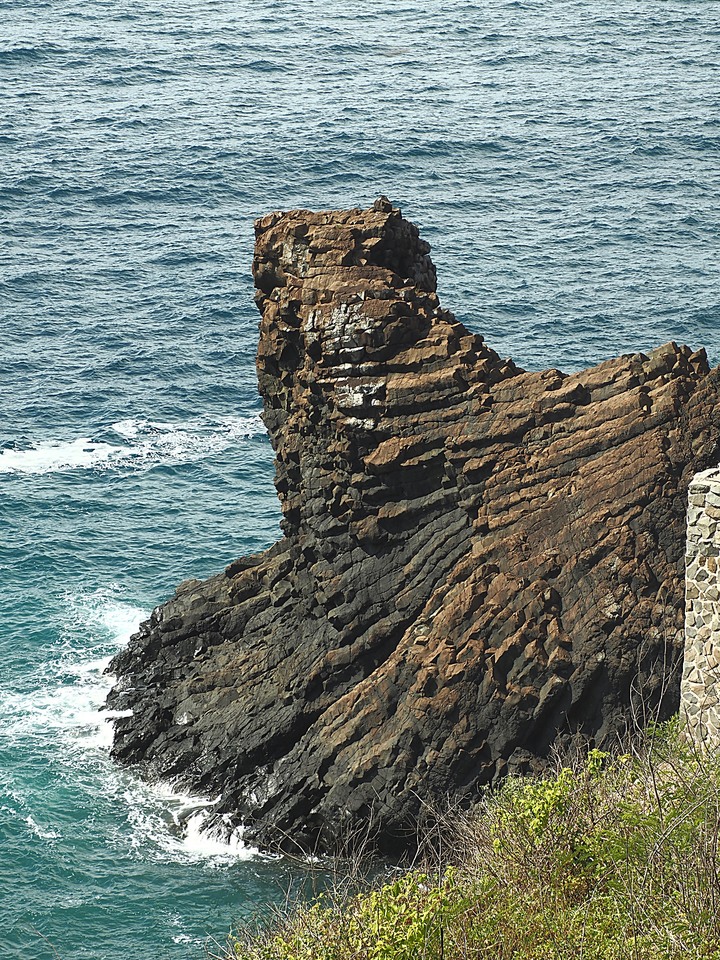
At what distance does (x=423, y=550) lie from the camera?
4750 centimetres

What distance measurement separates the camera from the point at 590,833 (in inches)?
1197

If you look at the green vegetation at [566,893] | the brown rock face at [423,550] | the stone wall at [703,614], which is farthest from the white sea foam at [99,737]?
the stone wall at [703,614]

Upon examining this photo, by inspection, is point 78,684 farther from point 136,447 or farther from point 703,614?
point 703,614

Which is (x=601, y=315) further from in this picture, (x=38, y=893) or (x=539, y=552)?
(x=38, y=893)

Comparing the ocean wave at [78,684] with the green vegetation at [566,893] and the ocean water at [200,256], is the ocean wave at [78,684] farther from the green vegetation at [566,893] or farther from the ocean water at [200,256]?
the green vegetation at [566,893]

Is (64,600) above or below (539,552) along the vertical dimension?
below

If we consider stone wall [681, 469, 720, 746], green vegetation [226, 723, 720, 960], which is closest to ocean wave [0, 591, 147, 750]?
stone wall [681, 469, 720, 746]

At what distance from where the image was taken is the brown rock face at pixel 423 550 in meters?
44.7

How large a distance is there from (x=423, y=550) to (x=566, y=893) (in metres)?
19.2

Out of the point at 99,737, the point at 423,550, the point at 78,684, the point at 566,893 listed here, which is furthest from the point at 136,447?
the point at 566,893

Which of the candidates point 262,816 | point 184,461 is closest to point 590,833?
point 262,816

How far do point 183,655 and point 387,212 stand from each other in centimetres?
1902

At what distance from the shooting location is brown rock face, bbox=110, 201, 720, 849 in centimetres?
4469

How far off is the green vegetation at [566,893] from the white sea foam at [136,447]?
46.1m
